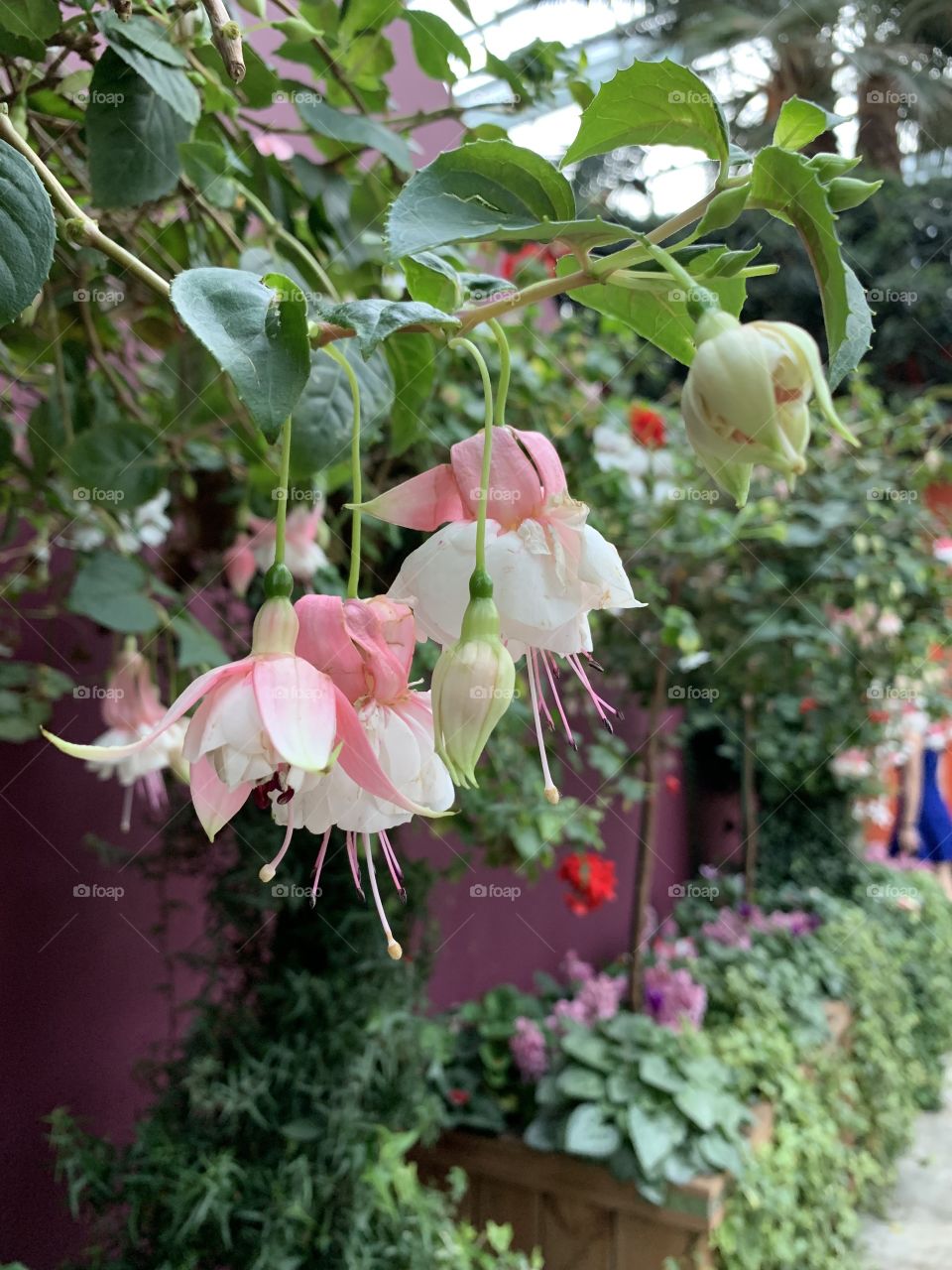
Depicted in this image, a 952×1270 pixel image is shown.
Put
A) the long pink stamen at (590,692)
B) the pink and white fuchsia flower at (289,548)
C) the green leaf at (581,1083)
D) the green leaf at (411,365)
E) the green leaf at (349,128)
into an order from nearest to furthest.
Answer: the long pink stamen at (590,692) < the green leaf at (411,365) < the green leaf at (349,128) < the pink and white fuchsia flower at (289,548) < the green leaf at (581,1083)

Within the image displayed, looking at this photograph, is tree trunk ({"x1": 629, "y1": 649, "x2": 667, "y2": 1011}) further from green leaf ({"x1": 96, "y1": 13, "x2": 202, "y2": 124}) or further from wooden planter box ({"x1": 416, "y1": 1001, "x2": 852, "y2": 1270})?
Result: green leaf ({"x1": 96, "y1": 13, "x2": 202, "y2": 124})

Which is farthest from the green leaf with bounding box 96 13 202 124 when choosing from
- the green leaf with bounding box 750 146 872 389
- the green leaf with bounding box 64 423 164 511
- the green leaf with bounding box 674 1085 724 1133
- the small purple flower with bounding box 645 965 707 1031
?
the small purple flower with bounding box 645 965 707 1031

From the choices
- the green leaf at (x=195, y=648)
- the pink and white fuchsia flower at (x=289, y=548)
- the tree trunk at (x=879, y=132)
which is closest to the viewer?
the green leaf at (x=195, y=648)

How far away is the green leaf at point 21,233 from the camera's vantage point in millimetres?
251

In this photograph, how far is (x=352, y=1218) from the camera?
94 cm

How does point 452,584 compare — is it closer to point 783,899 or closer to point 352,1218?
point 352,1218

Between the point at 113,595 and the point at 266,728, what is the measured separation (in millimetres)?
473

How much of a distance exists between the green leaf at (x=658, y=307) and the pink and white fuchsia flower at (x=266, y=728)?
13cm

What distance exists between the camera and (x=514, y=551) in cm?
27

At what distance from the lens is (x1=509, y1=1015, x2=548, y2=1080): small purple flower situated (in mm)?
1426

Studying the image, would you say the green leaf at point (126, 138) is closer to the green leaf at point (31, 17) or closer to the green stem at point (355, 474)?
the green leaf at point (31, 17)

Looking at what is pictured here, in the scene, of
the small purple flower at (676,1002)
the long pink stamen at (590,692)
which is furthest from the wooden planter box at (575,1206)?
the long pink stamen at (590,692)

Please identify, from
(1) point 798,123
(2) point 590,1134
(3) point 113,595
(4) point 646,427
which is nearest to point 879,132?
(4) point 646,427

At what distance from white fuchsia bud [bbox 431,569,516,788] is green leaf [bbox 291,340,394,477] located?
167 millimetres
